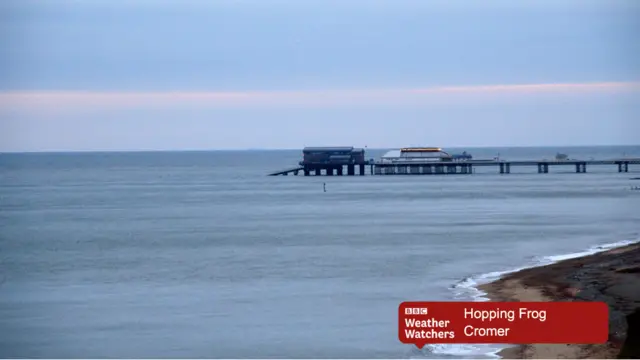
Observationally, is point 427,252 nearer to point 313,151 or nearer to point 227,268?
point 227,268

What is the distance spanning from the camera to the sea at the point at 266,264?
2245cm

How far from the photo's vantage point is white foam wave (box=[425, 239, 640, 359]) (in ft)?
62.5

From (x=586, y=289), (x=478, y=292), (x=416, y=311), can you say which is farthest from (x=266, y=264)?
(x=416, y=311)

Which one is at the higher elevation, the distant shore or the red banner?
the red banner

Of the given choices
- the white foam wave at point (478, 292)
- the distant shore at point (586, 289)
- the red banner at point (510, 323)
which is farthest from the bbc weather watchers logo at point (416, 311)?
the distant shore at point (586, 289)

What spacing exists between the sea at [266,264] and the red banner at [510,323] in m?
2.57

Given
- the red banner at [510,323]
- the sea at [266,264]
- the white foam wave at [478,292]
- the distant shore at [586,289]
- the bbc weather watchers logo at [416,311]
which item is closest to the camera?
the red banner at [510,323]

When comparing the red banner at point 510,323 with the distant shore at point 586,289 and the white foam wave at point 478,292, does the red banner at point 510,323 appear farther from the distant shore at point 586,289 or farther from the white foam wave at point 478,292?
the white foam wave at point 478,292

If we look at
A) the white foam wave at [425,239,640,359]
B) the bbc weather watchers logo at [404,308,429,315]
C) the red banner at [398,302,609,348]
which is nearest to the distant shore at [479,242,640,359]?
the white foam wave at [425,239,640,359]

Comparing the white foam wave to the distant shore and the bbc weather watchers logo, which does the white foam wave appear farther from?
the bbc weather watchers logo

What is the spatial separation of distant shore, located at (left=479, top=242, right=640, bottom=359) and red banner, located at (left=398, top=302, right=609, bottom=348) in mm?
1446

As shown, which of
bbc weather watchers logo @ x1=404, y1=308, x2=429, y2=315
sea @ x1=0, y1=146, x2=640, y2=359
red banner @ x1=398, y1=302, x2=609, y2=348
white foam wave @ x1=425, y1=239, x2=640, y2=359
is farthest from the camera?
sea @ x1=0, y1=146, x2=640, y2=359

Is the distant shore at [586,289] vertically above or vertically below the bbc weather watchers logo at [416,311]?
below

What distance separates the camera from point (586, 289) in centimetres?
2494
